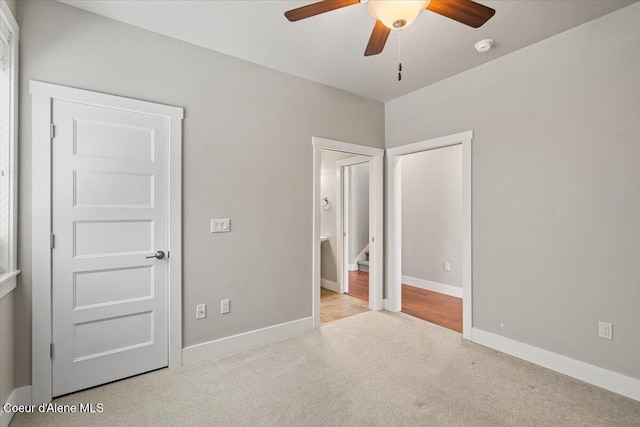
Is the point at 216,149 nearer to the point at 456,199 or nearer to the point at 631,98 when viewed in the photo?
the point at 631,98

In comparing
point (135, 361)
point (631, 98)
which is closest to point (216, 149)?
point (135, 361)

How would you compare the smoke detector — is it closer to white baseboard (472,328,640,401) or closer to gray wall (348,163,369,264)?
white baseboard (472,328,640,401)

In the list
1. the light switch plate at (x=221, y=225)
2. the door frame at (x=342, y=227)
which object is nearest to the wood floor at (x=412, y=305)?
the door frame at (x=342, y=227)

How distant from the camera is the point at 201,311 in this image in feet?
8.64

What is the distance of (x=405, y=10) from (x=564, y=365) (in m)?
2.87

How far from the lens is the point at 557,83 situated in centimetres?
247

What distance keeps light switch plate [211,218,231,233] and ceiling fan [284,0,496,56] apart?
69.3 inches

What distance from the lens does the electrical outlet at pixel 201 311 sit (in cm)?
262

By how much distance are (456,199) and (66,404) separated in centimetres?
494

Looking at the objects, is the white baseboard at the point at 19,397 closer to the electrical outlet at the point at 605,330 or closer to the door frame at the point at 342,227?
the door frame at the point at 342,227

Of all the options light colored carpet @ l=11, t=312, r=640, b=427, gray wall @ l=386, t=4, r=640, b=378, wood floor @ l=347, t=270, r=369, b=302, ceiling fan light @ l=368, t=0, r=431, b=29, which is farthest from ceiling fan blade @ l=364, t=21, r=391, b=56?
wood floor @ l=347, t=270, r=369, b=302

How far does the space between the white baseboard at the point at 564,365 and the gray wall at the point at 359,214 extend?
3726 mm

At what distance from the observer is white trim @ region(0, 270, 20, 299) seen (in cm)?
168

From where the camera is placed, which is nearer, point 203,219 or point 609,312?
point 609,312
